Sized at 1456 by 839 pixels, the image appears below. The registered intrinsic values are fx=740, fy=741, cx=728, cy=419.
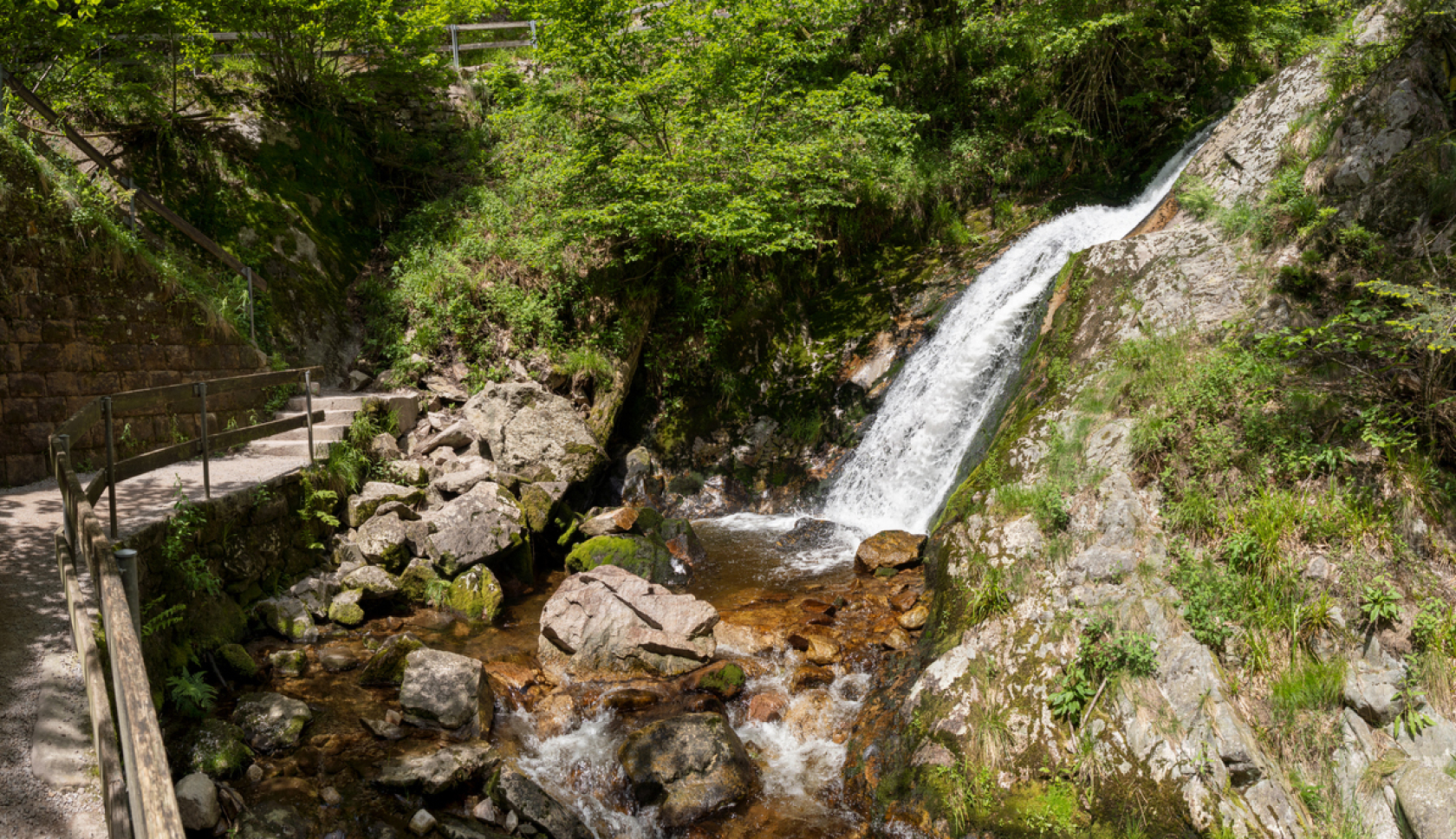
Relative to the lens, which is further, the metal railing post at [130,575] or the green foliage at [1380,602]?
the green foliage at [1380,602]

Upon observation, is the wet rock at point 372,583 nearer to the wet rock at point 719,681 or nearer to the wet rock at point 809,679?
the wet rock at point 719,681

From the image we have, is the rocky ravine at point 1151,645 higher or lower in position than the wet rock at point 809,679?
higher

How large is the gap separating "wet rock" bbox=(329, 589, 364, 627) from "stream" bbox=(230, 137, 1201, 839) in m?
0.21

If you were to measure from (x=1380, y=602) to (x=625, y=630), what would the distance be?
218 inches

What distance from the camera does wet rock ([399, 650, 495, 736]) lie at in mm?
5766

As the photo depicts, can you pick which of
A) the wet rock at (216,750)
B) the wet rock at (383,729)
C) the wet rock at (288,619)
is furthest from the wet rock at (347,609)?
the wet rock at (216,750)

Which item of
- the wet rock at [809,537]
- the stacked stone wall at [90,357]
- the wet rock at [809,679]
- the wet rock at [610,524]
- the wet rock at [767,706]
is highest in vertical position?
the stacked stone wall at [90,357]

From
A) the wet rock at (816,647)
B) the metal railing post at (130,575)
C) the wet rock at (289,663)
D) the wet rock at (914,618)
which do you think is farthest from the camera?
the wet rock at (914,618)

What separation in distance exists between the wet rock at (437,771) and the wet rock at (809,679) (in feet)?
8.13

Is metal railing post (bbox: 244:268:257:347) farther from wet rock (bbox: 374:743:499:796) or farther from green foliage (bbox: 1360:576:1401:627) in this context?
green foliage (bbox: 1360:576:1401:627)

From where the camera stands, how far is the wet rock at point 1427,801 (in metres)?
3.84

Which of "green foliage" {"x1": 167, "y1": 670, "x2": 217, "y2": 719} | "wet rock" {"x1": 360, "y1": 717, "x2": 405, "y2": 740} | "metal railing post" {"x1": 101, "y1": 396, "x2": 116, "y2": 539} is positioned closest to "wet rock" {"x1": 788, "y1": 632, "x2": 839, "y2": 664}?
Result: "wet rock" {"x1": 360, "y1": 717, "x2": 405, "y2": 740}

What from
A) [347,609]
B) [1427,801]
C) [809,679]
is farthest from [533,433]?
[1427,801]

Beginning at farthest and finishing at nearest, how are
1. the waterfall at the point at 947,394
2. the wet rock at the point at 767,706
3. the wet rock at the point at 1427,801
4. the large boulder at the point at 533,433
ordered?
the large boulder at the point at 533,433, the waterfall at the point at 947,394, the wet rock at the point at 767,706, the wet rock at the point at 1427,801
